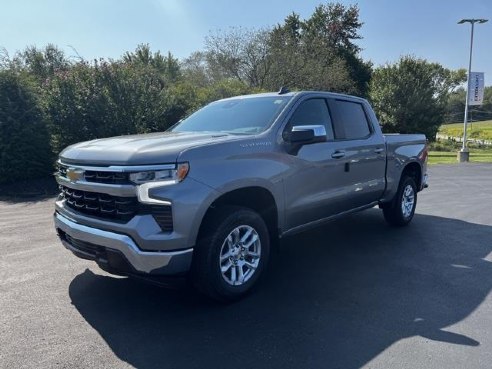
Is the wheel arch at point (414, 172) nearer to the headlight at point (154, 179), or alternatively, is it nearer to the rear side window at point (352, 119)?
the rear side window at point (352, 119)

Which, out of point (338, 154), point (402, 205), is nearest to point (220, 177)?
point (338, 154)

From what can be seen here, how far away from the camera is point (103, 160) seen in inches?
143

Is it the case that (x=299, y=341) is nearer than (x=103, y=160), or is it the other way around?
(x=299, y=341)

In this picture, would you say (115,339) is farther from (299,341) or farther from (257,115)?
(257,115)

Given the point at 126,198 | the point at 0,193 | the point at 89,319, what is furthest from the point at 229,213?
the point at 0,193

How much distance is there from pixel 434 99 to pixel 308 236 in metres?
29.8

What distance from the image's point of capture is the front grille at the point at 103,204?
3508mm

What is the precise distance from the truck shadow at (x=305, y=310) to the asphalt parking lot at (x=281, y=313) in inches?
0.5

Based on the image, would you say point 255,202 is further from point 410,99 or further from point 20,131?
point 410,99

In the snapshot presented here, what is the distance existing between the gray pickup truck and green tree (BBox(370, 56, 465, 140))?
93.6ft

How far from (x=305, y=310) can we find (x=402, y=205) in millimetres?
3615

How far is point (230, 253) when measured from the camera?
3949mm

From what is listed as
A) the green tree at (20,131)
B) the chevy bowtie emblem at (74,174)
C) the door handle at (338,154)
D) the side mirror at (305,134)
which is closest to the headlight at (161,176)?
the chevy bowtie emblem at (74,174)

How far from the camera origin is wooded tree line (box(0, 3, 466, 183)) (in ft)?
36.3
